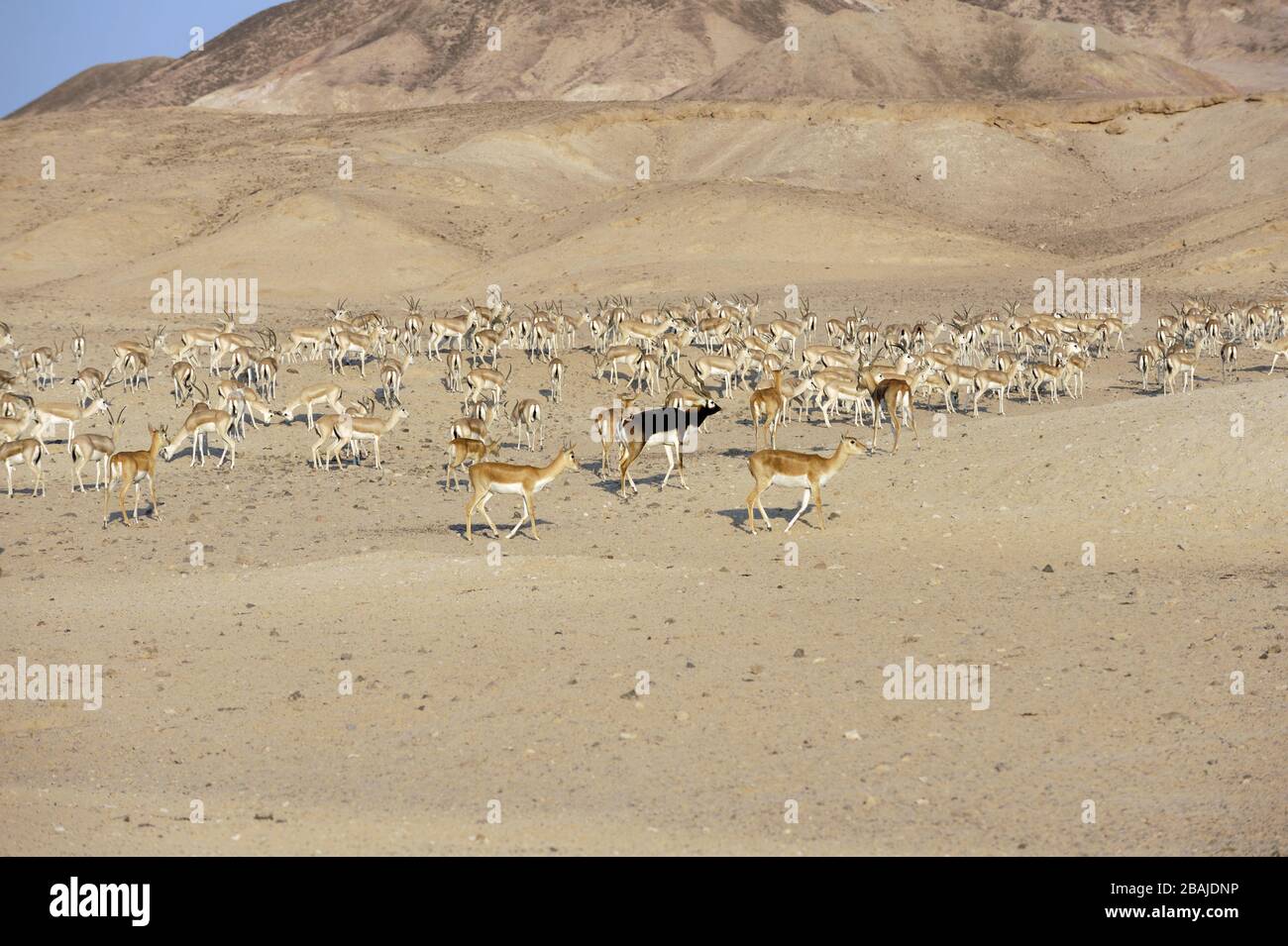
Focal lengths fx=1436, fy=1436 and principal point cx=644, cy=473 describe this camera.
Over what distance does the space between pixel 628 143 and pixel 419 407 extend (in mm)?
47110

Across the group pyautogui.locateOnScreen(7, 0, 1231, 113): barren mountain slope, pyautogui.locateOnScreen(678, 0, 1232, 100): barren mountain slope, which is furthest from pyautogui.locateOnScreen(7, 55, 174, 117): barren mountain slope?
pyautogui.locateOnScreen(678, 0, 1232, 100): barren mountain slope

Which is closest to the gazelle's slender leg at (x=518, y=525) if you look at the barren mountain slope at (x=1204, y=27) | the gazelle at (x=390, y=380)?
the gazelle at (x=390, y=380)

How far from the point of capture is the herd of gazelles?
63.8 feet

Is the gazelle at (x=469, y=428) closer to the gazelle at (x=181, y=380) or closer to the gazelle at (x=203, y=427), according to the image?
the gazelle at (x=203, y=427)

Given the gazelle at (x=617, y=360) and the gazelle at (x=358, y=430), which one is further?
the gazelle at (x=617, y=360)

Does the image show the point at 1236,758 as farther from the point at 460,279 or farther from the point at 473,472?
the point at 460,279

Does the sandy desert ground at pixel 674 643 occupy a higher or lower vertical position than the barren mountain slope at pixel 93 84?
lower

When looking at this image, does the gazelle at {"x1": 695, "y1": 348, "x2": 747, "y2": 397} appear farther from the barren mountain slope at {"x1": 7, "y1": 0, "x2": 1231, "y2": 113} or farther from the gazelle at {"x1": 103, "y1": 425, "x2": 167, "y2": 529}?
the barren mountain slope at {"x1": 7, "y1": 0, "x2": 1231, "y2": 113}

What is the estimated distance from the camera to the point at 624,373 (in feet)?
95.0

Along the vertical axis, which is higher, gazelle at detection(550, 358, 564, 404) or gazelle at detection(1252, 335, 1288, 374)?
gazelle at detection(1252, 335, 1288, 374)

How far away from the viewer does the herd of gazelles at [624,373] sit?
19453mm

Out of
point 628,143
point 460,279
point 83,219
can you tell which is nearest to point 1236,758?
point 460,279

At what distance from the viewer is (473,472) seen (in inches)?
649
